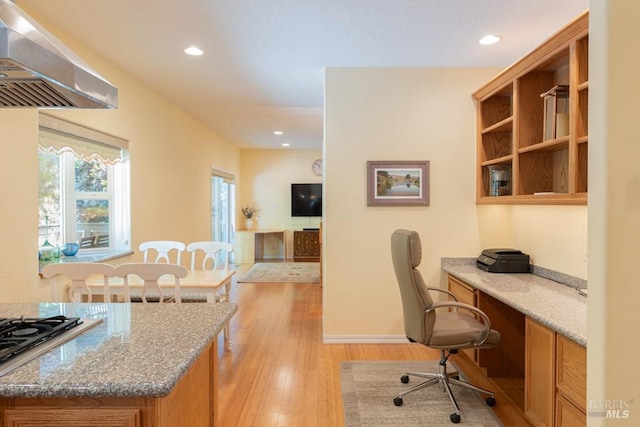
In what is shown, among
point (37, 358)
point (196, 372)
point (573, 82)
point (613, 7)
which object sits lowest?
point (196, 372)

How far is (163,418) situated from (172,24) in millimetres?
2514

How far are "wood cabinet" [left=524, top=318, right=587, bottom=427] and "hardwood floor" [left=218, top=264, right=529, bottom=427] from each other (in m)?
0.34

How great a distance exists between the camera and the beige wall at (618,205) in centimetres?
90

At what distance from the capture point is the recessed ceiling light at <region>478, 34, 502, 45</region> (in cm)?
288

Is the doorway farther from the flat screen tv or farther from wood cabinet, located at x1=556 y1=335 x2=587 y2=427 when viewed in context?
wood cabinet, located at x1=556 y1=335 x2=587 y2=427

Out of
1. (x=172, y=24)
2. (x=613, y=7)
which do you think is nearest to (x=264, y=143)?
(x=172, y=24)

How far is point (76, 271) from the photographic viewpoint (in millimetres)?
2371

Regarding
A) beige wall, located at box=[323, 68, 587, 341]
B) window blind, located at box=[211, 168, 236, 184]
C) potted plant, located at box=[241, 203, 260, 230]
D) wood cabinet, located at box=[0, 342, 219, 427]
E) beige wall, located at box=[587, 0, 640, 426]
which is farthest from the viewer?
potted plant, located at box=[241, 203, 260, 230]

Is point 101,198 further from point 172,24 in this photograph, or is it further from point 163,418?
point 163,418

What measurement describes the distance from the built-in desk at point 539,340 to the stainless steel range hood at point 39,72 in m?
2.22

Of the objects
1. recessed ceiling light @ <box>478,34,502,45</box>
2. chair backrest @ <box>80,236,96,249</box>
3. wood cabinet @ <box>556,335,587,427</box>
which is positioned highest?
recessed ceiling light @ <box>478,34,502,45</box>

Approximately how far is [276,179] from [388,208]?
236 inches

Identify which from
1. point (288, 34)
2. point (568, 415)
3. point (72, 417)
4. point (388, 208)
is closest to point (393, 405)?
point (568, 415)

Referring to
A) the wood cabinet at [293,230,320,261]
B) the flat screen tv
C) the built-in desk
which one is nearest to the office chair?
the built-in desk
